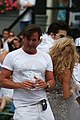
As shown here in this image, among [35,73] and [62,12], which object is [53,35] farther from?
[62,12]

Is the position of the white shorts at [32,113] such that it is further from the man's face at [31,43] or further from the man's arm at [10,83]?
the man's face at [31,43]

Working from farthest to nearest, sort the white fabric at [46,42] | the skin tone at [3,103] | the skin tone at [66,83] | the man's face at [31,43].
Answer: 1. the skin tone at [3,103]
2. the white fabric at [46,42]
3. the skin tone at [66,83]
4. the man's face at [31,43]

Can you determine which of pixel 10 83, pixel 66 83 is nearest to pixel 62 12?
pixel 66 83

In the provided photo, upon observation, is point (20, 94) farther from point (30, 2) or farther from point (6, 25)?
point (6, 25)

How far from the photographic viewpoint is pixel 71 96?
5.73 metres

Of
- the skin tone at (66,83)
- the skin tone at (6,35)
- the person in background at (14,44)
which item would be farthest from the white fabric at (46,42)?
the skin tone at (6,35)

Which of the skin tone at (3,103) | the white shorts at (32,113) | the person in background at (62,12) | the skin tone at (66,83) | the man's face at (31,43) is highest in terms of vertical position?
the man's face at (31,43)

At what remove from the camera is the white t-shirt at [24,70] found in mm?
5379

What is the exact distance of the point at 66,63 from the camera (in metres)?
5.66

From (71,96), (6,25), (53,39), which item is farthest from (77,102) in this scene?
(6,25)

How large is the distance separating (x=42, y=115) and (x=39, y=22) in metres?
9.05

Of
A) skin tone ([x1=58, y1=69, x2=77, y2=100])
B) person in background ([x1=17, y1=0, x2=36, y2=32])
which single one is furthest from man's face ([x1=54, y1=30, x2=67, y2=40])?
person in background ([x1=17, y1=0, x2=36, y2=32])

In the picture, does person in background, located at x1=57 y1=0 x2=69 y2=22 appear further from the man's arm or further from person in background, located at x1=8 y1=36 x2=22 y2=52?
the man's arm

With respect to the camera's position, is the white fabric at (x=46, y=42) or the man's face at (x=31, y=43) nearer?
the man's face at (x=31, y=43)
